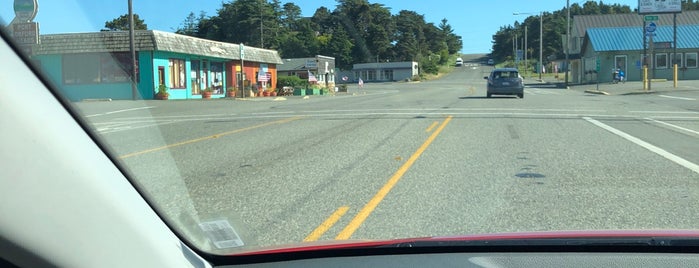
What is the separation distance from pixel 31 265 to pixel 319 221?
13.8ft

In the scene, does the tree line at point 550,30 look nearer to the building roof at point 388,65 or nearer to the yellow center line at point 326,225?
the building roof at point 388,65

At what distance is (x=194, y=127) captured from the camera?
16.2m

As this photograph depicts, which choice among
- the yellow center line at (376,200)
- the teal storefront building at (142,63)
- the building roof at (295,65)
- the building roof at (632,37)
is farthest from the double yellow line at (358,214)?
the building roof at (632,37)

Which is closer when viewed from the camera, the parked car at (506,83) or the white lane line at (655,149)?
the white lane line at (655,149)

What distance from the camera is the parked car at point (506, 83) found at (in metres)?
28.9

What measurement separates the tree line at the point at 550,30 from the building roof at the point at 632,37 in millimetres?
61840

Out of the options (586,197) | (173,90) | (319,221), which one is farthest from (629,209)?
(173,90)

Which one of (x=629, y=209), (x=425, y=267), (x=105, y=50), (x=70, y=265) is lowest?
(x=629, y=209)

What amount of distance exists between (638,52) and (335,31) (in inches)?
1103

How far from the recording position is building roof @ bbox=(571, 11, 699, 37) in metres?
65.6

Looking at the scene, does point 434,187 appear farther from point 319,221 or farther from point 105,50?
point 105,50

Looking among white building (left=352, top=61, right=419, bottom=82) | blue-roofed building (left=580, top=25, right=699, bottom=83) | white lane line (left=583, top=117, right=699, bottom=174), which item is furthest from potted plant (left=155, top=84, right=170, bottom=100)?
white building (left=352, top=61, right=419, bottom=82)

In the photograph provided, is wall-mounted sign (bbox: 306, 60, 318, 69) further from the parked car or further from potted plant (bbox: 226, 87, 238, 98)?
the parked car

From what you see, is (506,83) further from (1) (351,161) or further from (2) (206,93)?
(1) (351,161)
